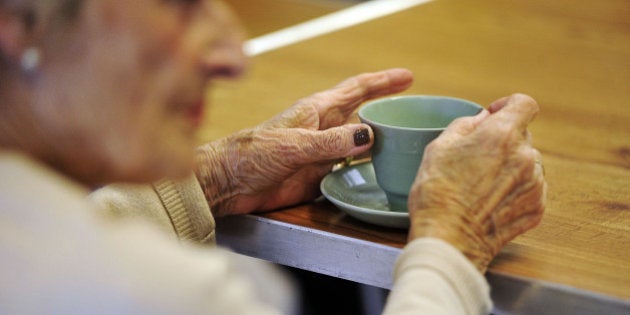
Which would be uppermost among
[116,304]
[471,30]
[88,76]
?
[88,76]

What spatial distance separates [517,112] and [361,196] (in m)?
0.22

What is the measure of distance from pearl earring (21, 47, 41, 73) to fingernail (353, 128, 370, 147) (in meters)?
0.45

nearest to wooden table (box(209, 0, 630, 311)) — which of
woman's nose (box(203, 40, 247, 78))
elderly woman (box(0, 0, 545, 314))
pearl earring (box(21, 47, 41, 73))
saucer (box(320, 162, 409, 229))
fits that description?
saucer (box(320, 162, 409, 229))

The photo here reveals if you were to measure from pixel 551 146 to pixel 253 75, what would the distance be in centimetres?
54

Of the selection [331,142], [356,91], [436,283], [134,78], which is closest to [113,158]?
[134,78]

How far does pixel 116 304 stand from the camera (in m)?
0.63

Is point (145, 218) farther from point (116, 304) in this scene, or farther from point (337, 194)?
point (116, 304)

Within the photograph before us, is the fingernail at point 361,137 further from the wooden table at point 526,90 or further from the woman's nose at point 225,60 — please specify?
the woman's nose at point 225,60

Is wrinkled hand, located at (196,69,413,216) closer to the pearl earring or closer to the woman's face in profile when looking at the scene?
the woman's face in profile

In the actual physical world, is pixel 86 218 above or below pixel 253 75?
above

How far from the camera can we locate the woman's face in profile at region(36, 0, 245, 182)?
2.22 ft

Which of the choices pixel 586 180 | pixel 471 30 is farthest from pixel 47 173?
pixel 471 30

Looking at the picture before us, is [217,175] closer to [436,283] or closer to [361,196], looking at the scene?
[361,196]

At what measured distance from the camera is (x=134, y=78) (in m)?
0.69
